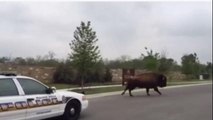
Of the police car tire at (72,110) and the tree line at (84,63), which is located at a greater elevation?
the tree line at (84,63)

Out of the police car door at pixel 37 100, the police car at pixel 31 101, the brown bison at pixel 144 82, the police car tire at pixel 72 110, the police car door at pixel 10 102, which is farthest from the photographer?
the brown bison at pixel 144 82

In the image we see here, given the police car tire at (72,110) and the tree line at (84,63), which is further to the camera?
the tree line at (84,63)

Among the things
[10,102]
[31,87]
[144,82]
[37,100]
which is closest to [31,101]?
[37,100]

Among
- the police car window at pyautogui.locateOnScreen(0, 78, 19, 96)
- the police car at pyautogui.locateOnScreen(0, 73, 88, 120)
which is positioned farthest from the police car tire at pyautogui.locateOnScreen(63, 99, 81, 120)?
the police car window at pyautogui.locateOnScreen(0, 78, 19, 96)

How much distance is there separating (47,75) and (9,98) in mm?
24825

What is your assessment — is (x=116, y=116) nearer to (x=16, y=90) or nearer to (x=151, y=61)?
(x=16, y=90)

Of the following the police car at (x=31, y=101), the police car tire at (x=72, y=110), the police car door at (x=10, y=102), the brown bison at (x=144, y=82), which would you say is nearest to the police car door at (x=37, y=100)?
the police car at (x=31, y=101)

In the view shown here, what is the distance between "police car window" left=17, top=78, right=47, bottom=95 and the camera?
422 inches

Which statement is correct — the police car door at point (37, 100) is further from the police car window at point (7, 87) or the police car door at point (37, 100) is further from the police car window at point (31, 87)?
the police car window at point (7, 87)

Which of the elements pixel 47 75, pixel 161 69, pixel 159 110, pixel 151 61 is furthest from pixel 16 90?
pixel 161 69

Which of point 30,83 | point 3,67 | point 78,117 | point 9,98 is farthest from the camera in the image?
point 3,67

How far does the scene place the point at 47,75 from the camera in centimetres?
3472

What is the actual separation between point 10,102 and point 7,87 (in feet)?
1.45

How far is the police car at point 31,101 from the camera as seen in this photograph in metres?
10.0
